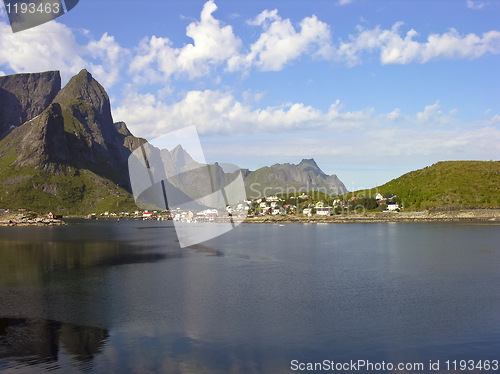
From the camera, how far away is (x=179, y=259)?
63.6m

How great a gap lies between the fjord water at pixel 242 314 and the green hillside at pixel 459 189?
125 m

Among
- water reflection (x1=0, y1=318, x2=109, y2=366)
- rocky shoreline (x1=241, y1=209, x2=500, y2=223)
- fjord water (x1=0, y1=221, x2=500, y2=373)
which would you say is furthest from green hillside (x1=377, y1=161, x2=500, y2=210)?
water reflection (x1=0, y1=318, x2=109, y2=366)

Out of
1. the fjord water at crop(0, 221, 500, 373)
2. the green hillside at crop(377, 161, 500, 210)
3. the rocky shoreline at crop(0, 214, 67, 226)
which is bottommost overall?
the fjord water at crop(0, 221, 500, 373)

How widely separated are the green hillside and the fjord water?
12543cm

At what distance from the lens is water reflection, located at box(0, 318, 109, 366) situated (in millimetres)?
22203

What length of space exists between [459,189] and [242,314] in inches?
6818

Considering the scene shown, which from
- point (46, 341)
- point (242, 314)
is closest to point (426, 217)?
point (242, 314)

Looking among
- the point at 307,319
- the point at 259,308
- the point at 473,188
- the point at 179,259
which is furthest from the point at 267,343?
the point at 473,188

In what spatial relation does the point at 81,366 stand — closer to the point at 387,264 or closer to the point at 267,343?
the point at 267,343

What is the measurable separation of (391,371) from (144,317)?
17574 millimetres

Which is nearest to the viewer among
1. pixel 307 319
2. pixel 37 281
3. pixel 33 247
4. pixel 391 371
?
pixel 391 371

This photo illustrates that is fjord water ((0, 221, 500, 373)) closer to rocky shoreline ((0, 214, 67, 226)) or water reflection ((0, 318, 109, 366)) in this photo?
water reflection ((0, 318, 109, 366))

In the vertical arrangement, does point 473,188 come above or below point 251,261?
above

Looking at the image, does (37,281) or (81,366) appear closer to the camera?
(81,366)
